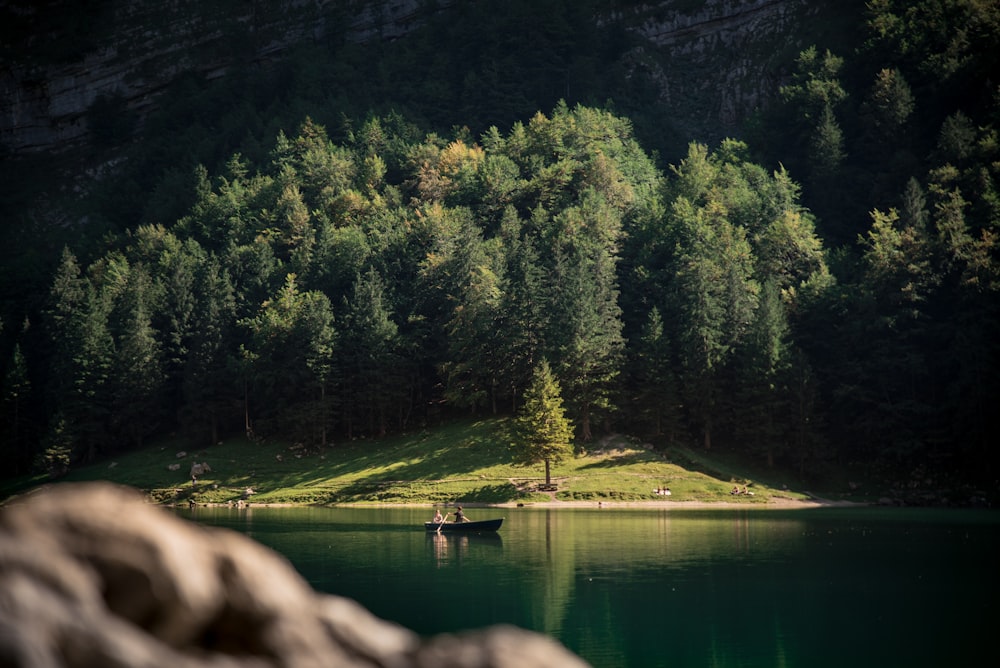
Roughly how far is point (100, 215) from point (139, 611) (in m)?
183

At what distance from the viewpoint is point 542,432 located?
86.4 m

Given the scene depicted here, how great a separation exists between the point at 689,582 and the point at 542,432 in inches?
1675

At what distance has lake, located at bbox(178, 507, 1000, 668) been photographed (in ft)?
107

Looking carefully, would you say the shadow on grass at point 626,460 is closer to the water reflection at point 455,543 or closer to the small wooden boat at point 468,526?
the small wooden boat at point 468,526

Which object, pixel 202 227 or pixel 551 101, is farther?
pixel 551 101

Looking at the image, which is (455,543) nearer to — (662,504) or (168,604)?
(662,504)

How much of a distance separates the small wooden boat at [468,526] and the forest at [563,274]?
38.0 meters

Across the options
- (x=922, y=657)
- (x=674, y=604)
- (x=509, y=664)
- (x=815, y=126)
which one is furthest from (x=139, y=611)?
(x=815, y=126)

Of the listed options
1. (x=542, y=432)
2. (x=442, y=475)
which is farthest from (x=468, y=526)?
(x=442, y=475)

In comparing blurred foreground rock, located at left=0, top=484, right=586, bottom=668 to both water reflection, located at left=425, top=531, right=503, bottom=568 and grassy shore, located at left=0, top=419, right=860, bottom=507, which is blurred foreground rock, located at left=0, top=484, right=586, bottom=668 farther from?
grassy shore, located at left=0, top=419, right=860, bottom=507

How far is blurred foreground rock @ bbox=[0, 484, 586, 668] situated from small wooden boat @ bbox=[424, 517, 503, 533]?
55.4 metres

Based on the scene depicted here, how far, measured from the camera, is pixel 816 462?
94562 mm

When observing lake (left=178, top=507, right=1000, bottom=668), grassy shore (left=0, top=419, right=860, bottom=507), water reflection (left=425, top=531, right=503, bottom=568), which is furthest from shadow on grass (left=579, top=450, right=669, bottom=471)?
water reflection (left=425, top=531, right=503, bottom=568)

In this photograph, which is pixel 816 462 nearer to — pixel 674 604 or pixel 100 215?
pixel 674 604
